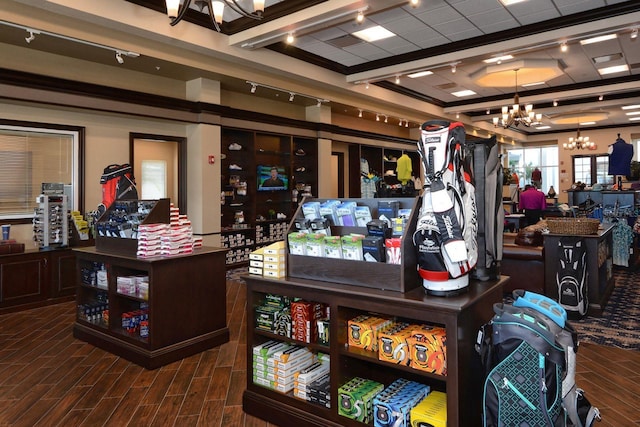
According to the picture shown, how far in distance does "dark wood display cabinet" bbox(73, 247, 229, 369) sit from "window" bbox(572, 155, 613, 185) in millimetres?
19048

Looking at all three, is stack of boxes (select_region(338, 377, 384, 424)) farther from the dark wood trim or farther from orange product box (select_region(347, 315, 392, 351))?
the dark wood trim

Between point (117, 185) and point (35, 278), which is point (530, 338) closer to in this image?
point (117, 185)

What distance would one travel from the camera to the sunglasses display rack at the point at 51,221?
5.93 meters

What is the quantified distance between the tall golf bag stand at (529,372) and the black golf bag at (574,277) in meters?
3.38

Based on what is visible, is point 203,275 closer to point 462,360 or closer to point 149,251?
point 149,251

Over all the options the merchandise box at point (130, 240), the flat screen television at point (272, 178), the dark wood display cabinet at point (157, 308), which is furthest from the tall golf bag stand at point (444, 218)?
the flat screen television at point (272, 178)

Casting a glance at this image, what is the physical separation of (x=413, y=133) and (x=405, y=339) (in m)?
13.3

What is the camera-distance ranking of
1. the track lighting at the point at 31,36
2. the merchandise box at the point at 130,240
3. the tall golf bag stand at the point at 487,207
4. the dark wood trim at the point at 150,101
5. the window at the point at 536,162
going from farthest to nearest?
the window at the point at 536,162 → the dark wood trim at the point at 150,101 → the track lighting at the point at 31,36 → the merchandise box at the point at 130,240 → the tall golf bag stand at the point at 487,207

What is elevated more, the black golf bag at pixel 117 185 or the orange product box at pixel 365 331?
the black golf bag at pixel 117 185

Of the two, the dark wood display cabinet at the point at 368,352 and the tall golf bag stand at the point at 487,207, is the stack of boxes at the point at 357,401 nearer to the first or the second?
the dark wood display cabinet at the point at 368,352

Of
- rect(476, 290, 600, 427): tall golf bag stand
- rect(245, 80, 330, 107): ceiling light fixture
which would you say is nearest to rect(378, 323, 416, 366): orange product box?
rect(476, 290, 600, 427): tall golf bag stand

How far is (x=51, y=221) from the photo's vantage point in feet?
19.7

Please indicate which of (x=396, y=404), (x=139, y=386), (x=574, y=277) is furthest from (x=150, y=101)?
(x=574, y=277)

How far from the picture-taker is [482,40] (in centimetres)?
753
